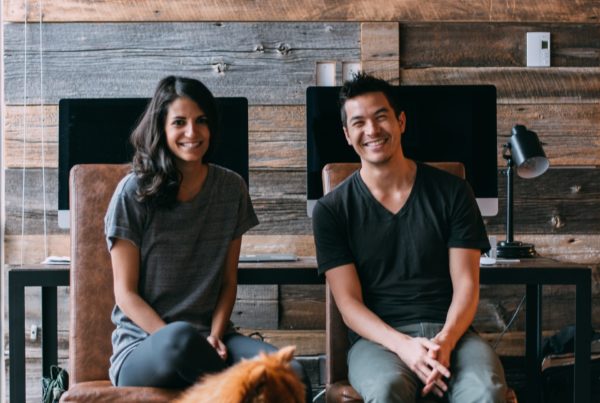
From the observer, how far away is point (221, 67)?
10.6ft

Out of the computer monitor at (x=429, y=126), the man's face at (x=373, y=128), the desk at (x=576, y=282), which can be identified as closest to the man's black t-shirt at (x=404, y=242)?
the man's face at (x=373, y=128)

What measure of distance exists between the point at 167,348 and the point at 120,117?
1.05 meters

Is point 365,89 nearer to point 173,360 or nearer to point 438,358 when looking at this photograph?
point 438,358

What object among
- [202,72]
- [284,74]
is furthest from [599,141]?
[202,72]

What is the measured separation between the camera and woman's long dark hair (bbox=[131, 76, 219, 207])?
2.18 m

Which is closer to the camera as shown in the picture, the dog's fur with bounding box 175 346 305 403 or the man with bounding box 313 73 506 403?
the dog's fur with bounding box 175 346 305 403

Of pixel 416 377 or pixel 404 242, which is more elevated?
pixel 404 242

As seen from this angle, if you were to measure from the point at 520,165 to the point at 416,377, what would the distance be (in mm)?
1129

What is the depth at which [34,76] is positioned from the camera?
324 centimetres

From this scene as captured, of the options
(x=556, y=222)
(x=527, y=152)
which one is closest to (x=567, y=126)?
(x=556, y=222)

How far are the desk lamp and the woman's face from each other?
3.63ft

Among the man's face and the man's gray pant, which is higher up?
the man's face

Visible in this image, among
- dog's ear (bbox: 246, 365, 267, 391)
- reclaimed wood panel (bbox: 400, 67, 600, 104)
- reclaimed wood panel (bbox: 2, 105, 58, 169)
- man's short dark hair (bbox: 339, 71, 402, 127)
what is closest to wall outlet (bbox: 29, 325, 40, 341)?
reclaimed wood panel (bbox: 2, 105, 58, 169)

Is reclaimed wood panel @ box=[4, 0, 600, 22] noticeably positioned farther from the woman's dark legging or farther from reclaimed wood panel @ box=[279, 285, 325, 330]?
the woman's dark legging
